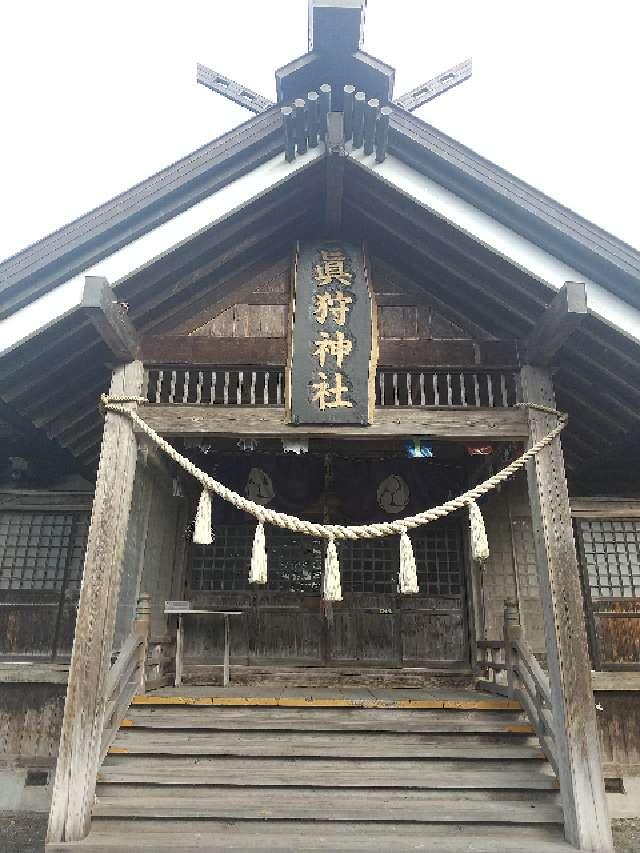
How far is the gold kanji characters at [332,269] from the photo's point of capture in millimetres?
7027

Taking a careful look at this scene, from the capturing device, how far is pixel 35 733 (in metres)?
7.83

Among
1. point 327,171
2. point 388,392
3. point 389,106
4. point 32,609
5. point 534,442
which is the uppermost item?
point 389,106

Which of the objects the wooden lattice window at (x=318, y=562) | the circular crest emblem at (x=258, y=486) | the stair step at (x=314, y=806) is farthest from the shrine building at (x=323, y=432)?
the circular crest emblem at (x=258, y=486)

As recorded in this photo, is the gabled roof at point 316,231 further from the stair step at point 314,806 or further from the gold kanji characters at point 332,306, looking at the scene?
the stair step at point 314,806

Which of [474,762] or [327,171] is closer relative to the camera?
[474,762]

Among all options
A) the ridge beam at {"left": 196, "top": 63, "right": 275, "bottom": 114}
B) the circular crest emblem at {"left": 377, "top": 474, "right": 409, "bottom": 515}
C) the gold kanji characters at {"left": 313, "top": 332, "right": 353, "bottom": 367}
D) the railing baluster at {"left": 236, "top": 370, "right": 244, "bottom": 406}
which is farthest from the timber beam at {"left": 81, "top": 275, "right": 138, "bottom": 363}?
the circular crest emblem at {"left": 377, "top": 474, "right": 409, "bottom": 515}

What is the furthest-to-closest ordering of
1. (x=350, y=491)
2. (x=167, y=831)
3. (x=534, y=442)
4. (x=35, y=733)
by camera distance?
(x=350, y=491), (x=35, y=733), (x=534, y=442), (x=167, y=831)

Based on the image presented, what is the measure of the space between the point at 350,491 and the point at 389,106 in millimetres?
5614

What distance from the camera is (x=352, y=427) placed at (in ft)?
20.9

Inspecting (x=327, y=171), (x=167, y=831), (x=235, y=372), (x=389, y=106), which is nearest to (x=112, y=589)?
(x=167, y=831)

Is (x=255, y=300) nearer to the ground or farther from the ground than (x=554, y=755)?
farther from the ground

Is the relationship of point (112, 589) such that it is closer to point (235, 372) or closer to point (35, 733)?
point (235, 372)

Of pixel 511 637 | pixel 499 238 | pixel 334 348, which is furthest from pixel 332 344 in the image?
pixel 511 637

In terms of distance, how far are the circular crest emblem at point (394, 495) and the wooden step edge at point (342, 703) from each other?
3.28 metres
